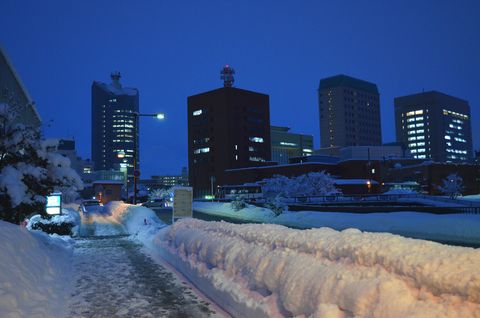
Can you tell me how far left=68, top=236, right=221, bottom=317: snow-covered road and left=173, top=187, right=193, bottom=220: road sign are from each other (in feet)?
14.3

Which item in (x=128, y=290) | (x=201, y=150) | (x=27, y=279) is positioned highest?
(x=201, y=150)

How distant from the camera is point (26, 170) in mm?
14945

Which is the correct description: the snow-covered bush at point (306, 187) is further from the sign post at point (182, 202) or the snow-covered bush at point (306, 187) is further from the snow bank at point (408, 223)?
the sign post at point (182, 202)

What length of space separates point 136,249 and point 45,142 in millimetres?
5175

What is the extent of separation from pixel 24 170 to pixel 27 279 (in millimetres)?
7703

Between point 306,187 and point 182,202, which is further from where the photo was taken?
point 306,187

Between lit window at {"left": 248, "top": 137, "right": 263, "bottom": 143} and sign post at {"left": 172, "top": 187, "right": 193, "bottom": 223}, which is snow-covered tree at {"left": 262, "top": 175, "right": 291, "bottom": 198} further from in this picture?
lit window at {"left": 248, "top": 137, "right": 263, "bottom": 143}

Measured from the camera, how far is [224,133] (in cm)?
13750

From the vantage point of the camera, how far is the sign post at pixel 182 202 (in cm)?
Answer: 1927

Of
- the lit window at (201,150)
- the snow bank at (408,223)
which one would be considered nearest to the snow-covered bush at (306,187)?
the snow bank at (408,223)

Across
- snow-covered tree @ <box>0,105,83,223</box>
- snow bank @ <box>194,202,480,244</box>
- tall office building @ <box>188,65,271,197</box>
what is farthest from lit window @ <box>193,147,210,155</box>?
snow-covered tree @ <box>0,105,83,223</box>

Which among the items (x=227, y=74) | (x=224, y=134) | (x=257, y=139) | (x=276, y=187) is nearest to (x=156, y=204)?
(x=276, y=187)

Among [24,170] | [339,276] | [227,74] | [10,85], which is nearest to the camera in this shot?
[339,276]

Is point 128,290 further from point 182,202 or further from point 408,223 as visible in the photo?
point 408,223
